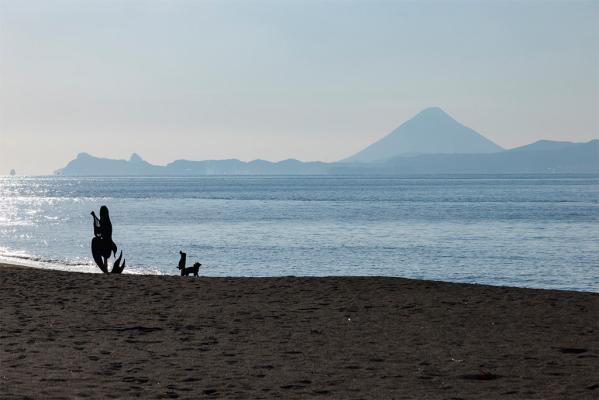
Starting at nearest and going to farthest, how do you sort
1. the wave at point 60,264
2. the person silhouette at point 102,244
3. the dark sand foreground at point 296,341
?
the dark sand foreground at point 296,341 → the person silhouette at point 102,244 → the wave at point 60,264

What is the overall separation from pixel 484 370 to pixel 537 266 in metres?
25.1

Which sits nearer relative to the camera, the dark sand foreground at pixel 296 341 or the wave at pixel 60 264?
the dark sand foreground at pixel 296 341

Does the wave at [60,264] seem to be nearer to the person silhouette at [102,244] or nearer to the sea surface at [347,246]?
the sea surface at [347,246]

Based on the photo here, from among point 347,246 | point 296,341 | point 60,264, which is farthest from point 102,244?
point 347,246

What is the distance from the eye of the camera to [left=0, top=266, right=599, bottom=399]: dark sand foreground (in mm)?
8953

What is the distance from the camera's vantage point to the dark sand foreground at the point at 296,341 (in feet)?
29.4

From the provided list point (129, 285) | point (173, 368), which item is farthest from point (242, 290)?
point (173, 368)

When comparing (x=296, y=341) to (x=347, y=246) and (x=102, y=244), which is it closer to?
(x=102, y=244)

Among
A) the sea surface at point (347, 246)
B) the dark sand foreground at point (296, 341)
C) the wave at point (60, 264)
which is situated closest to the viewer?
the dark sand foreground at point (296, 341)

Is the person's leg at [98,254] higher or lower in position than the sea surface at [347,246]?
higher

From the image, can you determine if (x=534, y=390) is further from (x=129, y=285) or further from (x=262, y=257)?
(x=262, y=257)

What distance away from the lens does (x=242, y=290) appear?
1809 centimetres

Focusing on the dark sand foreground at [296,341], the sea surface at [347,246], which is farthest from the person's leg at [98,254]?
the sea surface at [347,246]

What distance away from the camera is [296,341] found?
11883mm
